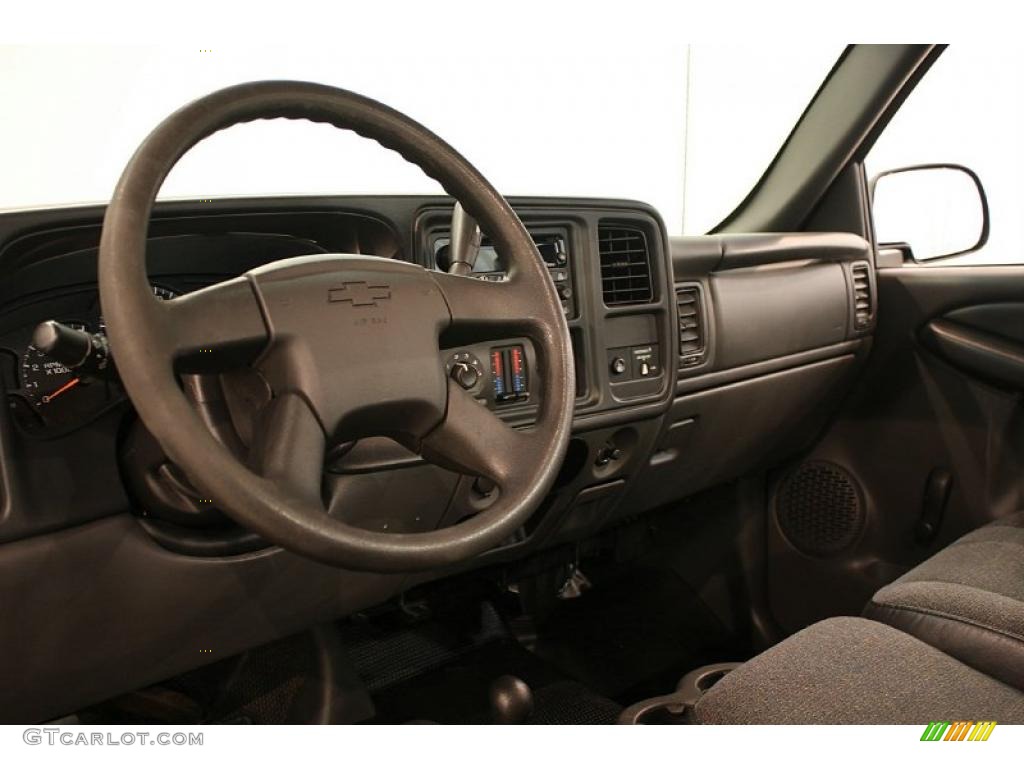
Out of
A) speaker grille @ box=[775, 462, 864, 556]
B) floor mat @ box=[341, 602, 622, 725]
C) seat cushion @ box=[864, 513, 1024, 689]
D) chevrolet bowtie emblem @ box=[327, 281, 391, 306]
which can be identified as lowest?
floor mat @ box=[341, 602, 622, 725]

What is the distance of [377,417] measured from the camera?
76 centimetres

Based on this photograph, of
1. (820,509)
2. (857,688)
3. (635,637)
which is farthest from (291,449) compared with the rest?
(820,509)

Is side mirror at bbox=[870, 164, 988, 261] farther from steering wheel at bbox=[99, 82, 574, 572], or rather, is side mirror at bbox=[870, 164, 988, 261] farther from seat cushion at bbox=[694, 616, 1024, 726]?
steering wheel at bbox=[99, 82, 574, 572]

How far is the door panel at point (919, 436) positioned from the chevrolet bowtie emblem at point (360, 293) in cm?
148

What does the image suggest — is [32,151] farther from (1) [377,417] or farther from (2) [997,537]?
(2) [997,537]

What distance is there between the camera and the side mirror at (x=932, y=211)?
209cm

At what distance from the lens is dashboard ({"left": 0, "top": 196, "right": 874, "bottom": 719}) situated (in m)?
0.87

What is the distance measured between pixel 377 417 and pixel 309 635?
840 mm

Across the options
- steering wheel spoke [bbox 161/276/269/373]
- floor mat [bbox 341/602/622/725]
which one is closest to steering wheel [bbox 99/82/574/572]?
steering wheel spoke [bbox 161/276/269/373]

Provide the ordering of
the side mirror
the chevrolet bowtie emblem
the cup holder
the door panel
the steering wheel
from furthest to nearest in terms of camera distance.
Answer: the side mirror → the door panel → the cup holder → the chevrolet bowtie emblem → the steering wheel

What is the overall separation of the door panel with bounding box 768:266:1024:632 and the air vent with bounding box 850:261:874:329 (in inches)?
1.8

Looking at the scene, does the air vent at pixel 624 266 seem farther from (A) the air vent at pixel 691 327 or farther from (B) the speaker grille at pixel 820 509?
(B) the speaker grille at pixel 820 509
